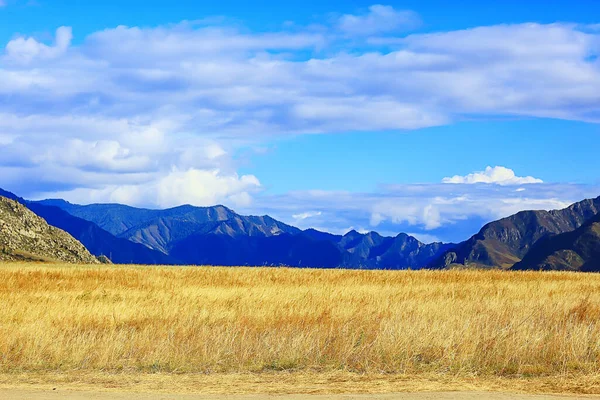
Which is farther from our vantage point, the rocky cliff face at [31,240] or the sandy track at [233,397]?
the rocky cliff face at [31,240]

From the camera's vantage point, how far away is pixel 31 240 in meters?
87.8

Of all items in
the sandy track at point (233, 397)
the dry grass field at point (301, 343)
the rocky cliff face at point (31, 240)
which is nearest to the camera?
the sandy track at point (233, 397)

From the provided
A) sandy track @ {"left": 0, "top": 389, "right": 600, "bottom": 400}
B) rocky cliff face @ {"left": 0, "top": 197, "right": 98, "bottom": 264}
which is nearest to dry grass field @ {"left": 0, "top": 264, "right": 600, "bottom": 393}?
sandy track @ {"left": 0, "top": 389, "right": 600, "bottom": 400}

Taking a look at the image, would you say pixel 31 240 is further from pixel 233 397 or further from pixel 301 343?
pixel 233 397

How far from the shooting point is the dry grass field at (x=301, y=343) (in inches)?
505

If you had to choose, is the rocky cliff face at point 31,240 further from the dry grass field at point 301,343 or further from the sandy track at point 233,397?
the sandy track at point 233,397

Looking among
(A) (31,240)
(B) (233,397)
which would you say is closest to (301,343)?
(B) (233,397)

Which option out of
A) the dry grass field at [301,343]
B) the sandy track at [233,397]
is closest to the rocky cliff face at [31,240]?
the dry grass field at [301,343]

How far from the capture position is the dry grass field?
12.8 metres

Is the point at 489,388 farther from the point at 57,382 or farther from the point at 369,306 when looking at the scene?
the point at 369,306

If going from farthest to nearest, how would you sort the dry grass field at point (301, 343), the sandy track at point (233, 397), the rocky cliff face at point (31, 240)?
the rocky cliff face at point (31, 240)
the dry grass field at point (301, 343)
the sandy track at point (233, 397)

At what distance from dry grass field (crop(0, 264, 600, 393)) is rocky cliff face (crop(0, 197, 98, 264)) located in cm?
5875

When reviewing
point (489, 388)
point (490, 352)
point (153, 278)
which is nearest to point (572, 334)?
point (490, 352)

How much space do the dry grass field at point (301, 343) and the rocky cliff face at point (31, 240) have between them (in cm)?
5875
